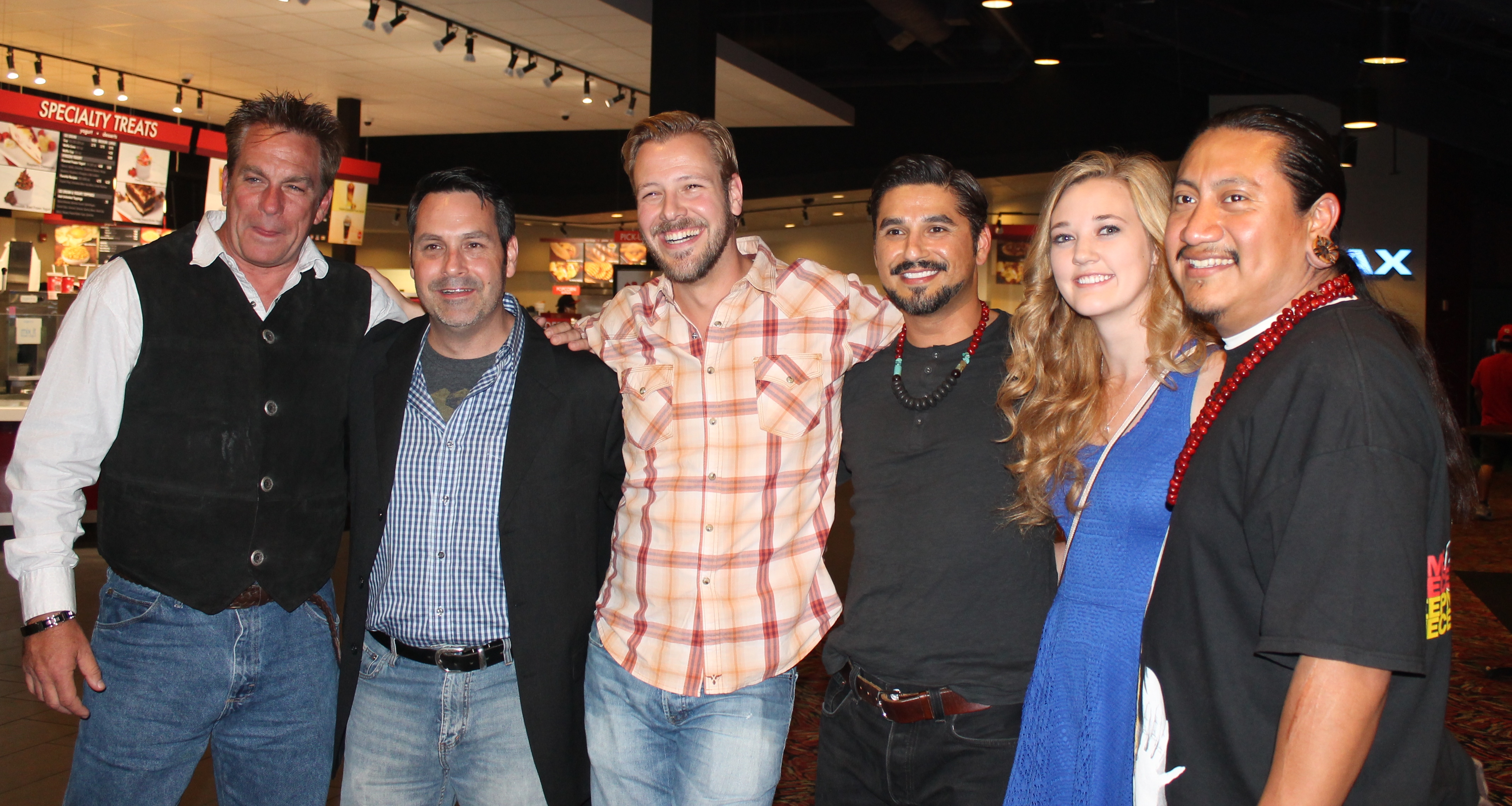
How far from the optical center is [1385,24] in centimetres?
805

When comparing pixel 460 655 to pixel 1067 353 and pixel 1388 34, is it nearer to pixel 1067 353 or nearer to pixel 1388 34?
pixel 1067 353

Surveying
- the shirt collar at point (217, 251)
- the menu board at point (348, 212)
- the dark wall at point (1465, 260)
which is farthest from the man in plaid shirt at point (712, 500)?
the dark wall at point (1465, 260)

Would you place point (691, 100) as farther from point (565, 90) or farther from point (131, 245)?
Result: point (131, 245)

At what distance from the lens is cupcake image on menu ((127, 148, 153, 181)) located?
9078 mm

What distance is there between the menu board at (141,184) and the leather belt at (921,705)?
30.8 feet

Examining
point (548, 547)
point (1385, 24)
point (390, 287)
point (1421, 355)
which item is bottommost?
point (548, 547)

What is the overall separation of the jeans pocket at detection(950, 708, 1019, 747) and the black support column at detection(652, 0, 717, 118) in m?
5.99

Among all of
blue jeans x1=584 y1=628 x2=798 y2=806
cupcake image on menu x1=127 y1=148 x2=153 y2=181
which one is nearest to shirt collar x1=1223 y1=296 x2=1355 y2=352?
blue jeans x1=584 y1=628 x2=798 y2=806

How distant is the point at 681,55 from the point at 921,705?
6.25m

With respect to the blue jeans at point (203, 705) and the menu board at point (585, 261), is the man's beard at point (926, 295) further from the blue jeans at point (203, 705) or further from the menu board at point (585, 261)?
the menu board at point (585, 261)

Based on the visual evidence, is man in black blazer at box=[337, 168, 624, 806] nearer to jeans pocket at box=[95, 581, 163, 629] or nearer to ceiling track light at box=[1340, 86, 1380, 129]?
jeans pocket at box=[95, 581, 163, 629]

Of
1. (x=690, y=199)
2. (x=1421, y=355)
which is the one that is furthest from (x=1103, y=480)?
(x=690, y=199)

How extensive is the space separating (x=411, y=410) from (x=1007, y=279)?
44.5ft

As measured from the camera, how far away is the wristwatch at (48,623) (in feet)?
6.41
